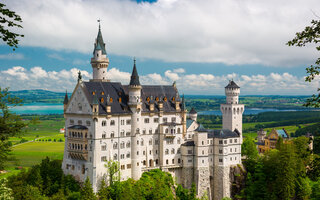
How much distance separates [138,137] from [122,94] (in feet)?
35.8

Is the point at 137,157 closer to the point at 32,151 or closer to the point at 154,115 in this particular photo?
the point at 154,115

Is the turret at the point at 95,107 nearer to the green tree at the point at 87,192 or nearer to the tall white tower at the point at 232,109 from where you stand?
the green tree at the point at 87,192

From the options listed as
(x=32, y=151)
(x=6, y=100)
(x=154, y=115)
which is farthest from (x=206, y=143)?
(x=32, y=151)

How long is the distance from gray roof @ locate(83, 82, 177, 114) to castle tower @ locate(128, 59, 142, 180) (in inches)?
70.3

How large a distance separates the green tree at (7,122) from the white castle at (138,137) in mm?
42694

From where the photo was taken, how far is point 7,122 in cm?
3809

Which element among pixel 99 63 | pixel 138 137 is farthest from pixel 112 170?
pixel 99 63

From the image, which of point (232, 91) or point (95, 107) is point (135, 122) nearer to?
point (95, 107)

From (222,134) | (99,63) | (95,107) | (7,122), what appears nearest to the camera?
(7,122)

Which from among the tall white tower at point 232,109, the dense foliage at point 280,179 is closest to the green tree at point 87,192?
the dense foliage at point 280,179

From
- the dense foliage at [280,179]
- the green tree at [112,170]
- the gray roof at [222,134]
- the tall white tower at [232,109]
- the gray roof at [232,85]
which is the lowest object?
the dense foliage at [280,179]

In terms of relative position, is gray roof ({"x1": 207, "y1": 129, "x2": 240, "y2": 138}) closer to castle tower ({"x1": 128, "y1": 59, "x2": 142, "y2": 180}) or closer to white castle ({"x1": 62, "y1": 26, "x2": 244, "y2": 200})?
white castle ({"x1": 62, "y1": 26, "x2": 244, "y2": 200})

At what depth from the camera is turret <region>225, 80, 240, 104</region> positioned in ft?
376

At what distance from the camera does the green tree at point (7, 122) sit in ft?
123
